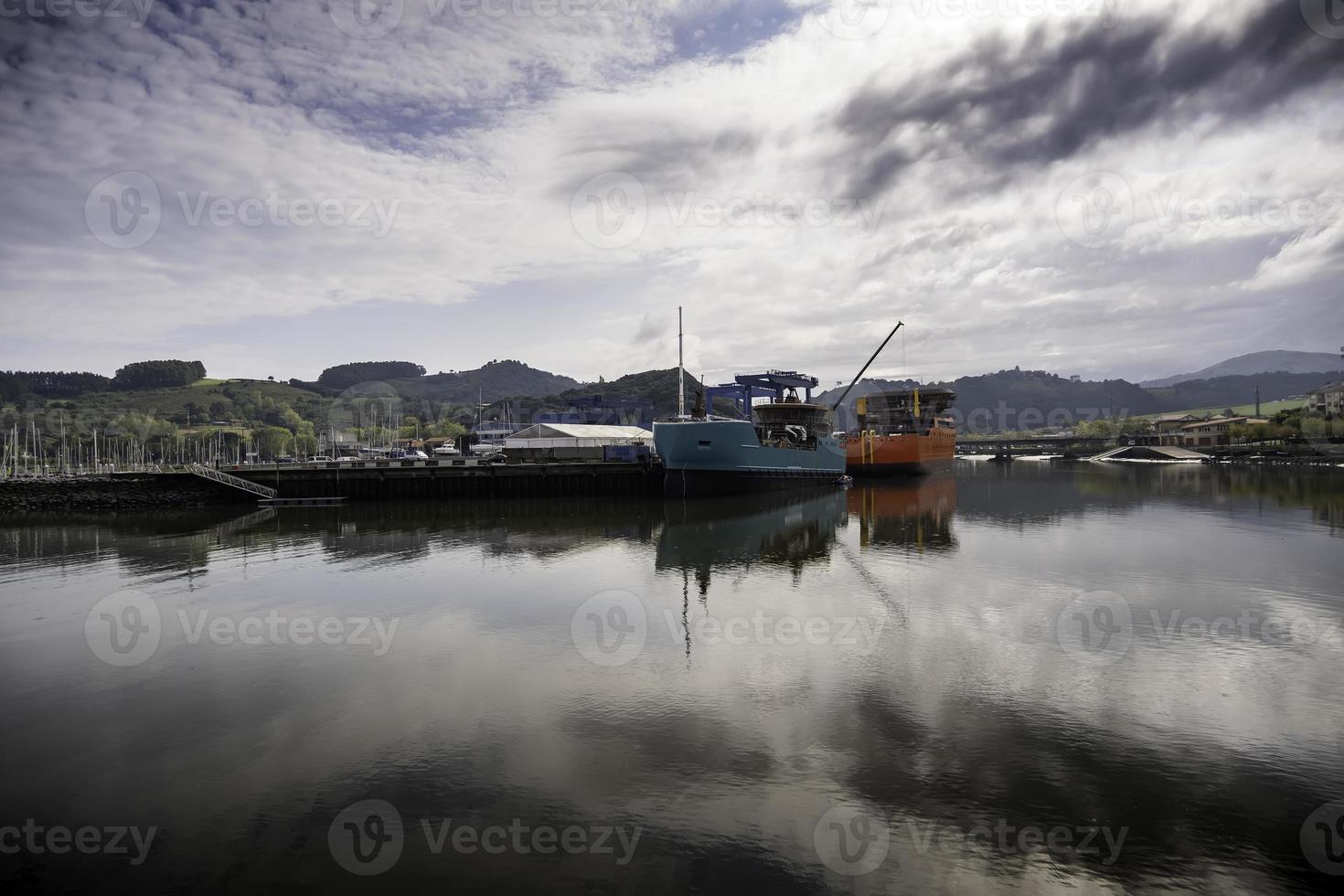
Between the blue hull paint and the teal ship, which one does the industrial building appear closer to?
the teal ship

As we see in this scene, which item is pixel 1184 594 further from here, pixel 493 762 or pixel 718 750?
pixel 493 762

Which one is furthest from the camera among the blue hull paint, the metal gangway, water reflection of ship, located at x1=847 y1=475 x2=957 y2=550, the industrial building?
the industrial building

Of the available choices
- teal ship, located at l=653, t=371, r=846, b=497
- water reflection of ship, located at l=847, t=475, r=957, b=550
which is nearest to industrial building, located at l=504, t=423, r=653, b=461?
teal ship, located at l=653, t=371, r=846, b=497

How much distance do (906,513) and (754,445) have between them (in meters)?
12.3

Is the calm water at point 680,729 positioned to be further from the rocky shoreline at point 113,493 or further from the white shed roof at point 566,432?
the white shed roof at point 566,432

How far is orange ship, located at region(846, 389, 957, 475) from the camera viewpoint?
7044cm

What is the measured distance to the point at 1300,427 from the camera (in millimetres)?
110000

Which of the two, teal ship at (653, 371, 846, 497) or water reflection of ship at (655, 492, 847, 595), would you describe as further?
teal ship at (653, 371, 846, 497)

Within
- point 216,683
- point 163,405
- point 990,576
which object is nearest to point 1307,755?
point 990,576

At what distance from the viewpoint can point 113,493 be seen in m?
46.2

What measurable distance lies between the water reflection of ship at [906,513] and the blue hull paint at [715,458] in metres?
6.77

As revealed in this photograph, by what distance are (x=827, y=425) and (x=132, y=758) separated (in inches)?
2443

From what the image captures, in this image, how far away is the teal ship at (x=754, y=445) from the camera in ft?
147

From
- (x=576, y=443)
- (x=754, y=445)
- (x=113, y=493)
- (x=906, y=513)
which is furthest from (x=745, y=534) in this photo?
(x=576, y=443)
